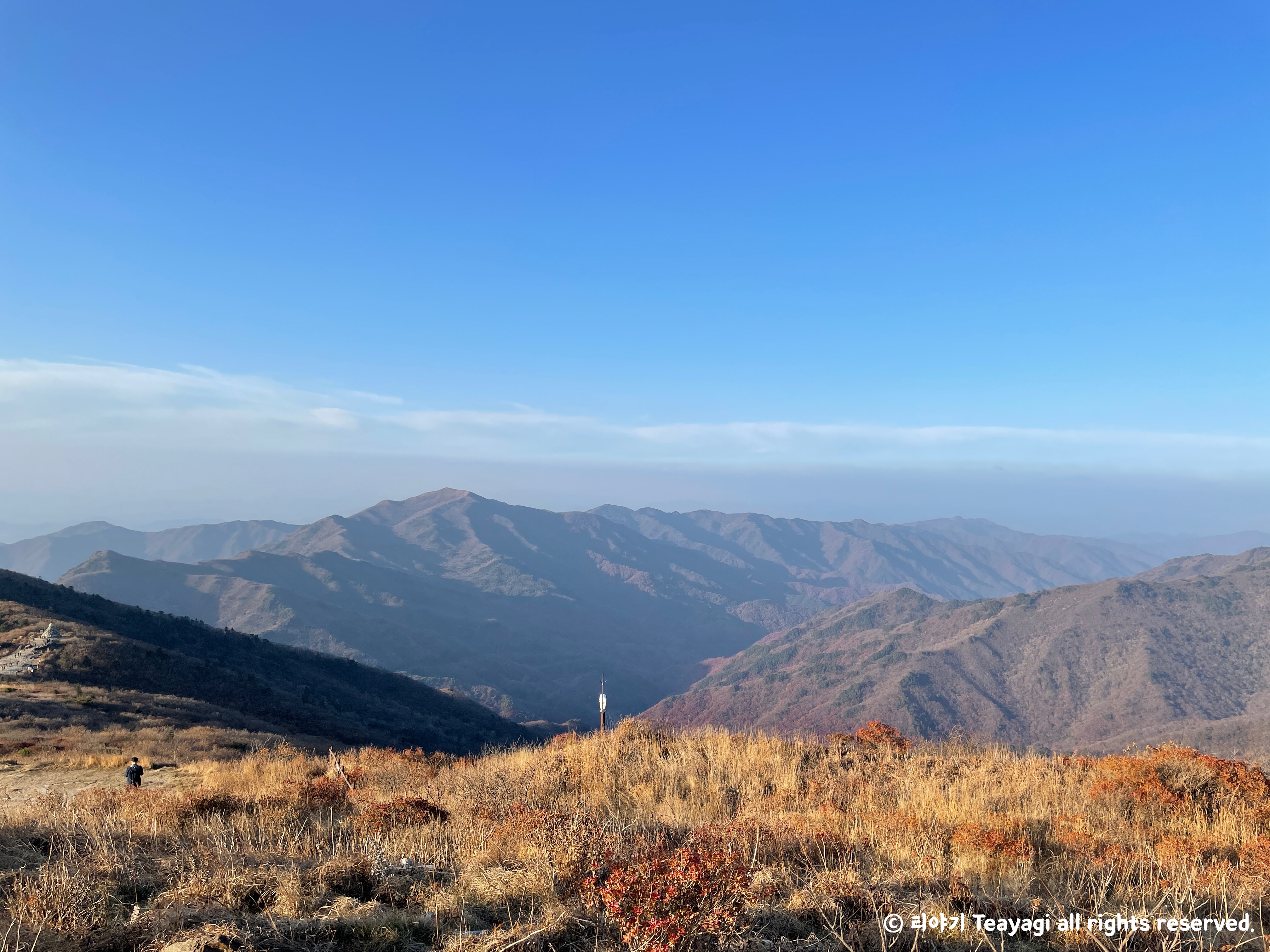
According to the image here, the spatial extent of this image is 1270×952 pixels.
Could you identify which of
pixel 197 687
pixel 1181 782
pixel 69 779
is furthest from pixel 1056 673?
pixel 69 779

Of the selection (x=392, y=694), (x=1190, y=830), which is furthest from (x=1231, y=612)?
(x=1190, y=830)

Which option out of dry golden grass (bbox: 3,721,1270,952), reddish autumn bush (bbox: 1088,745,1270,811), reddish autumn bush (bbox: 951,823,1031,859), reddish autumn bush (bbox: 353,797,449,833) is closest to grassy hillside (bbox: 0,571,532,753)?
dry golden grass (bbox: 3,721,1270,952)

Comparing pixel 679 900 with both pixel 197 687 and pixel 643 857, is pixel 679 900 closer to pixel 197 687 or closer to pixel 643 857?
pixel 643 857

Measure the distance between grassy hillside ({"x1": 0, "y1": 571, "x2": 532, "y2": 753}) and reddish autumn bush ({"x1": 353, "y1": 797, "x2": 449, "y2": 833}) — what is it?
22.1 meters

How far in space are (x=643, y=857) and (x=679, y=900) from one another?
113cm

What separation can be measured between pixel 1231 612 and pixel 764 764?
233999mm

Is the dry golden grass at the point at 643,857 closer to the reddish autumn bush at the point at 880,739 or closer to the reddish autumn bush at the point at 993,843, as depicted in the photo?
the reddish autumn bush at the point at 993,843

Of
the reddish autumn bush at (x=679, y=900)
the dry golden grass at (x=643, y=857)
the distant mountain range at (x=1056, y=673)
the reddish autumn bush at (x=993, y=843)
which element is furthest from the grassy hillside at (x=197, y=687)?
the distant mountain range at (x=1056, y=673)

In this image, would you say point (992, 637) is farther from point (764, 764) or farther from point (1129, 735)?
point (764, 764)

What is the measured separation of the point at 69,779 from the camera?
1423cm

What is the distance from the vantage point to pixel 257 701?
48250 millimetres

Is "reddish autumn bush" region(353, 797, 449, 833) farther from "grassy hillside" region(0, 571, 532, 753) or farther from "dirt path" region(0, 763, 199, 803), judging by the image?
"grassy hillside" region(0, 571, 532, 753)

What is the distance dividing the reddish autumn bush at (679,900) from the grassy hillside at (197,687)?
86.8ft

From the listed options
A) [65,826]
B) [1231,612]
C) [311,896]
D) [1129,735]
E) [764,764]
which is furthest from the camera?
[1231,612]
